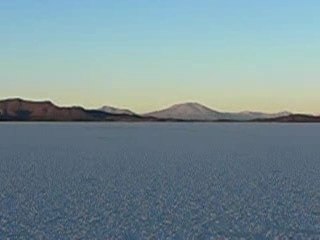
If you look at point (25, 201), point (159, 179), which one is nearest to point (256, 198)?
point (159, 179)

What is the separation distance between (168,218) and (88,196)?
339 centimetres

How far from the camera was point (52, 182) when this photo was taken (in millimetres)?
17359

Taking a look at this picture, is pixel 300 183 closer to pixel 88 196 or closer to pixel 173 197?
pixel 173 197

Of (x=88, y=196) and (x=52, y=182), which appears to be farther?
(x=52, y=182)

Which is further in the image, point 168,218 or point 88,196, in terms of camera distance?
point 88,196

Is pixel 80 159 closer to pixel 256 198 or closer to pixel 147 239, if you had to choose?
pixel 256 198

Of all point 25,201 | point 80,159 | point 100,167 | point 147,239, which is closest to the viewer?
point 147,239

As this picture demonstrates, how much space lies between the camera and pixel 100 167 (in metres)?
22.2

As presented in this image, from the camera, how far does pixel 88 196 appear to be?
14.4 m

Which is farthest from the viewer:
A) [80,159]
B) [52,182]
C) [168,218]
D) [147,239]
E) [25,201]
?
[80,159]

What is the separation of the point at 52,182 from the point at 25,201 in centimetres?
372

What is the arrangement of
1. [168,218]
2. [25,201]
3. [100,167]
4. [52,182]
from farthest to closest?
1. [100,167]
2. [52,182]
3. [25,201]
4. [168,218]

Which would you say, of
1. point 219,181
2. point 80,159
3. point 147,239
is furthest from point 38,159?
point 147,239

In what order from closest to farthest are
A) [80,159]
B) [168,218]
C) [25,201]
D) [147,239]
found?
1. [147,239]
2. [168,218]
3. [25,201]
4. [80,159]
